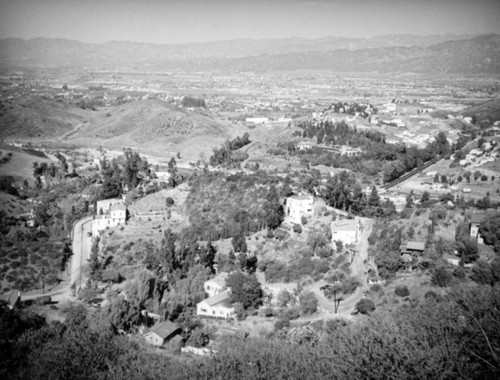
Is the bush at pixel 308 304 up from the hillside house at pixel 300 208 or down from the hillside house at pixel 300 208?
down

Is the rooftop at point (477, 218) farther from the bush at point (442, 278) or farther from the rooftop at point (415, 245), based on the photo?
the bush at point (442, 278)

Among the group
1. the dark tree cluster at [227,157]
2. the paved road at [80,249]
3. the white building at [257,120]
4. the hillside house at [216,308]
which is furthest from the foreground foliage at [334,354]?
the white building at [257,120]

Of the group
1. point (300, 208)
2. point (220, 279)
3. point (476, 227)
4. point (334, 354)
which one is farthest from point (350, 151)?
point (334, 354)

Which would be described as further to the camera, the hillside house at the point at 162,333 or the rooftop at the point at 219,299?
the rooftop at the point at 219,299

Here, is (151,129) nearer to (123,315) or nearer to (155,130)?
(155,130)

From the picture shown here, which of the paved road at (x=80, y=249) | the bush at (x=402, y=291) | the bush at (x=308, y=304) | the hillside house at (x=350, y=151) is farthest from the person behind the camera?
the hillside house at (x=350, y=151)

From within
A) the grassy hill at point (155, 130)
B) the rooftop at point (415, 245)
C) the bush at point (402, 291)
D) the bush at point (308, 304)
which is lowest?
the grassy hill at point (155, 130)

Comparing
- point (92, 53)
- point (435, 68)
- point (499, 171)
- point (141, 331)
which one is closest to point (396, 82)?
point (435, 68)

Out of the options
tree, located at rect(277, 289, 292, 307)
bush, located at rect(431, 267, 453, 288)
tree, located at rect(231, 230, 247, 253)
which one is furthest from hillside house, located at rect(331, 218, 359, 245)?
bush, located at rect(431, 267, 453, 288)
